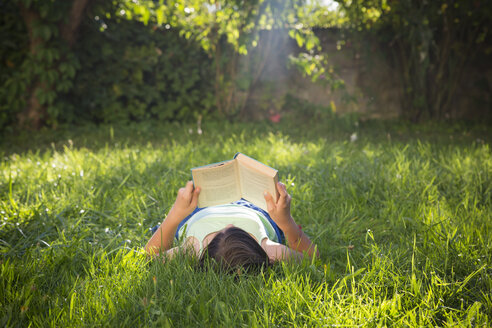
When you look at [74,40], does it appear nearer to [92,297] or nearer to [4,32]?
[4,32]

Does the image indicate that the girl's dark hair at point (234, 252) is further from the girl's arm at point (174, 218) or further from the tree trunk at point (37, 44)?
the tree trunk at point (37, 44)

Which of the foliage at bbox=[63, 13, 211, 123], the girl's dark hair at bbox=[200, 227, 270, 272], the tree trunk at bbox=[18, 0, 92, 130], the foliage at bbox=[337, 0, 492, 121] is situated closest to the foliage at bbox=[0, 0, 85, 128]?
the tree trunk at bbox=[18, 0, 92, 130]

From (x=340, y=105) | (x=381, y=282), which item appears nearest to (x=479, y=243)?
(x=381, y=282)

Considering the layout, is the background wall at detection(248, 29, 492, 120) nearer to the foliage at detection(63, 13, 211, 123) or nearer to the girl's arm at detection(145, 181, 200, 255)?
the foliage at detection(63, 13, 211, 123)

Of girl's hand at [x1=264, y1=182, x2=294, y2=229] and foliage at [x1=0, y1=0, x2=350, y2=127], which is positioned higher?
foliage at [x1=0, y1=0, x2=350, y2=127]

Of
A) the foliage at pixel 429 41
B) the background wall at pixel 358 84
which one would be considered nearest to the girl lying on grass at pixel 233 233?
the foliage at pixel 429 41

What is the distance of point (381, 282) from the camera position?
1.54m

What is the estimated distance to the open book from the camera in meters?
1.56

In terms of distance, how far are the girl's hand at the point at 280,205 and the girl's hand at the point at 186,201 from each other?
322 millimetres

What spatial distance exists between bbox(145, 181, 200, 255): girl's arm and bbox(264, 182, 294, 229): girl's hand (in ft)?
1.06

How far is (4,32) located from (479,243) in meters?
6.21

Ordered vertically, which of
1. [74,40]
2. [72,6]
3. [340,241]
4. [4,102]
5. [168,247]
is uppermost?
[72,6]

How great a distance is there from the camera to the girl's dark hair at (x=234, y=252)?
159cm

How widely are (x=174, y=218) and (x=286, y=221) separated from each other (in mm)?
525
